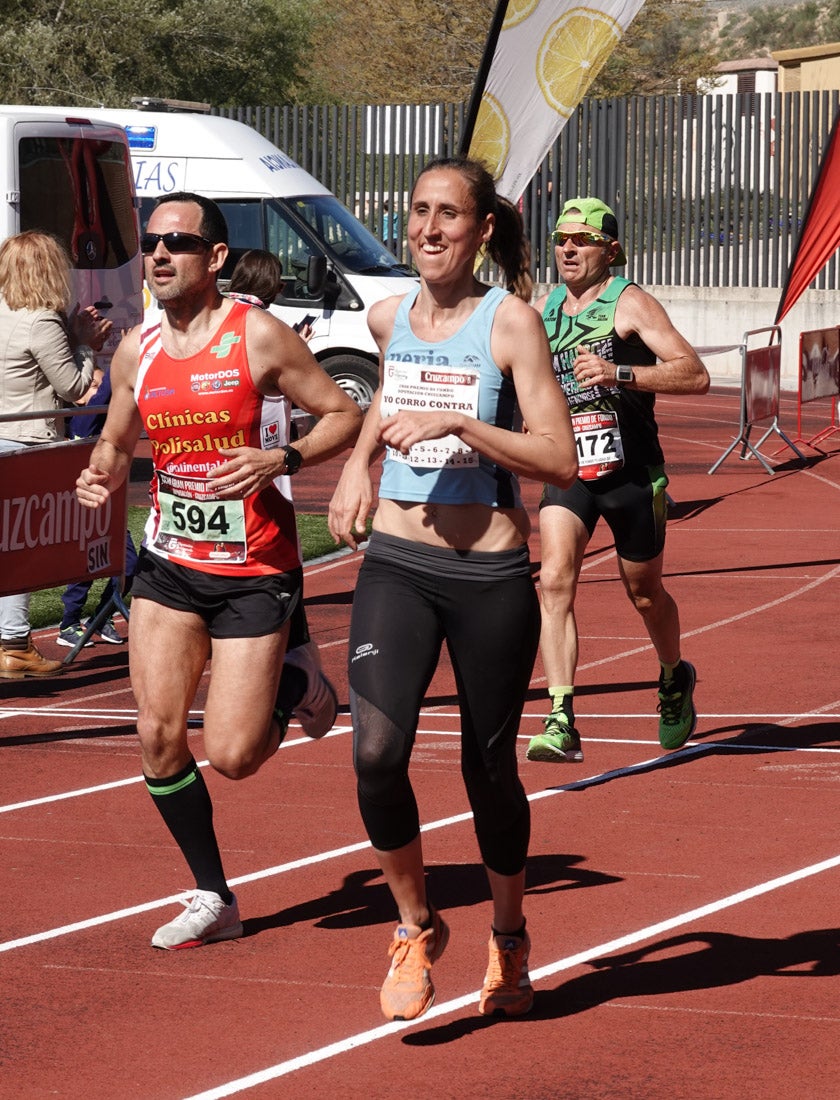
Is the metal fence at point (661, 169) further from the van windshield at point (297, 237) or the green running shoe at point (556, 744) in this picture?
the green running shoe at point (556, 744)

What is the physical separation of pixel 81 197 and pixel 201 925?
12134mm

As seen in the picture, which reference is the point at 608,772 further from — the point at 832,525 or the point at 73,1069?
the point at 832,525

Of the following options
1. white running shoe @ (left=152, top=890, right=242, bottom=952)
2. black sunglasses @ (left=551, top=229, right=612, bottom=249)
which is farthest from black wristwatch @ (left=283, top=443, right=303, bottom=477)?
black sunglasses @ (left=551, top=229, right=612, bottom=249)

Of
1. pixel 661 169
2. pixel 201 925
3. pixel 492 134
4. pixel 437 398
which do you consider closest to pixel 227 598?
pixel 201 925

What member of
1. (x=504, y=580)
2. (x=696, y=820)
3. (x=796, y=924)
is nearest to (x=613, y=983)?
(x=796, y=924)

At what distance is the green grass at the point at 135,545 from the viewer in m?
11.3

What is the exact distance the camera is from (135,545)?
12.6 m

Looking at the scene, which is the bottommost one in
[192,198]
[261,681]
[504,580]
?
[261,681]

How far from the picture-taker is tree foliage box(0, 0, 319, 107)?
4022cm

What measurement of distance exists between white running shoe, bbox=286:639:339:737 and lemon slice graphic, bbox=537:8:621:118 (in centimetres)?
578

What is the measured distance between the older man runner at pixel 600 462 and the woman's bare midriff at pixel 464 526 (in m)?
2.89

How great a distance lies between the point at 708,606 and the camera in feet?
37.6

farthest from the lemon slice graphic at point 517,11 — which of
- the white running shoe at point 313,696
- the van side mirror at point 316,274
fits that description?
the van side mirror at point 316,274

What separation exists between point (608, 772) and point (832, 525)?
7.95 m
